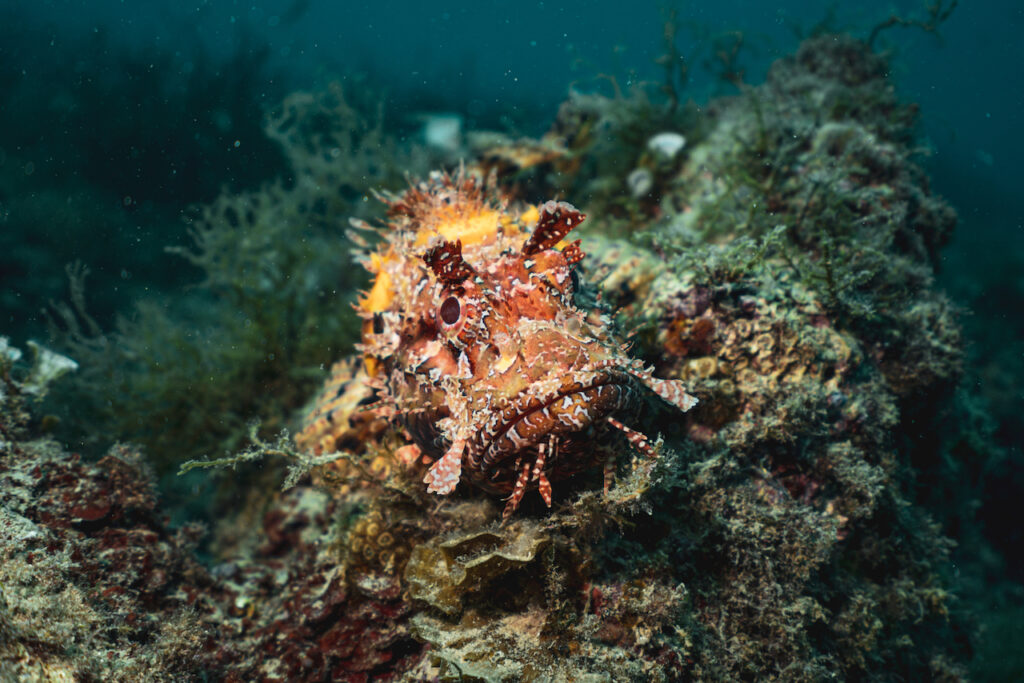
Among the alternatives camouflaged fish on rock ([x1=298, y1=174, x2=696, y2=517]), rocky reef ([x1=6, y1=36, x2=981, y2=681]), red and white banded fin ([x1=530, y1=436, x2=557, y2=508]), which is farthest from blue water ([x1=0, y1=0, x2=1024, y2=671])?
red and white banded fin ([x1=530, y1=436, x2=557, y2=508])

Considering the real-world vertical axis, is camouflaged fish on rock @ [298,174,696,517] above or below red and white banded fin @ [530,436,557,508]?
above

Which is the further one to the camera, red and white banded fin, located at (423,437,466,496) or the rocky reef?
the rocky reef

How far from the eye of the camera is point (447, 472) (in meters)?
2.43

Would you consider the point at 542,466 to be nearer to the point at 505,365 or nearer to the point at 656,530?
the point at 505,365

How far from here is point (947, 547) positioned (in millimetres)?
4660

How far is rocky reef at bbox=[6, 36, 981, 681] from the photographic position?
293cm

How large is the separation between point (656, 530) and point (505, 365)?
171 centimetres

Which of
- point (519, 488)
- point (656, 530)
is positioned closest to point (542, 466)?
point (519, 488)

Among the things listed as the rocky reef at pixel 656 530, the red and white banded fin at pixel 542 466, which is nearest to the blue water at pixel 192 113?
the rocky reef at pixel 656 530

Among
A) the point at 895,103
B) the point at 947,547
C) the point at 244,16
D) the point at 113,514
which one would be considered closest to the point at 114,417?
the point at 113,514

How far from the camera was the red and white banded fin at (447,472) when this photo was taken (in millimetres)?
2383

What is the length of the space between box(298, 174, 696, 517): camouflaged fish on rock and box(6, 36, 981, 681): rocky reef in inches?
17.6

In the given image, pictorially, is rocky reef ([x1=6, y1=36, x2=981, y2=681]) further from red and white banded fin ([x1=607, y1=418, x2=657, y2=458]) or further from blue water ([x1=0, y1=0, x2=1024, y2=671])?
blue water ([x1=0, y1=0, x2=1024, y2=671])

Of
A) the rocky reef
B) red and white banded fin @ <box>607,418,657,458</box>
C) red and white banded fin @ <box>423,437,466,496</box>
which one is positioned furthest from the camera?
the rocky reef
